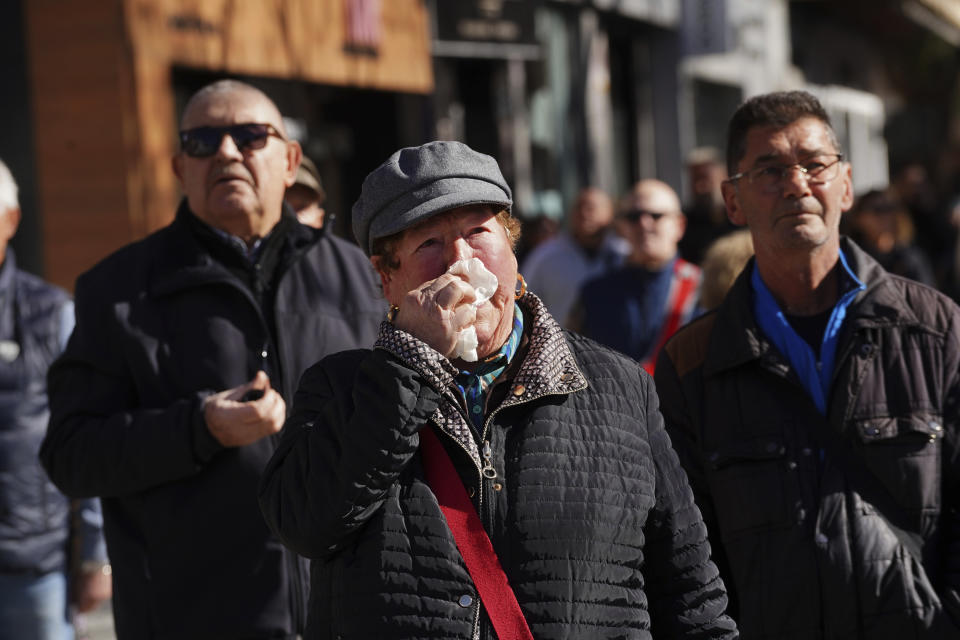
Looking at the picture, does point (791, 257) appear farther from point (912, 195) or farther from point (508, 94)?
point (912, 195)

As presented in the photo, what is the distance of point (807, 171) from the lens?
389cm

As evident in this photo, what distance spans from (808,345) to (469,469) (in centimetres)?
140

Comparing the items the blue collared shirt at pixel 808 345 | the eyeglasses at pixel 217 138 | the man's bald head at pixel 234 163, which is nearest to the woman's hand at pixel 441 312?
the blue collared shirt at pixel 808 345

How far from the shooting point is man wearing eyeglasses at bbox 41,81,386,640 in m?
3.90

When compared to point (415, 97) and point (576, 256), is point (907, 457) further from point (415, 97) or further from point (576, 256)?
point (415, 97)

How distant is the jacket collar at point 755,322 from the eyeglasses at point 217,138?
4.84 ft

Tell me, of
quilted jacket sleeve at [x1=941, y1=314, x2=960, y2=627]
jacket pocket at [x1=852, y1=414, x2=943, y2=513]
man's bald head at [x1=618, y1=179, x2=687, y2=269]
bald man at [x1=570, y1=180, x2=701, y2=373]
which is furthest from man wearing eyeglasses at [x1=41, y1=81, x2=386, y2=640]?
man's bald head at [x1=618, y1=179, x2=687, y2=269]

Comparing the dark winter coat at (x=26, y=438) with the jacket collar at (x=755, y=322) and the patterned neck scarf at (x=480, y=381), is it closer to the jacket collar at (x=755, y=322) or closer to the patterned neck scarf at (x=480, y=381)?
the jacket collar at (x=755, y=322)

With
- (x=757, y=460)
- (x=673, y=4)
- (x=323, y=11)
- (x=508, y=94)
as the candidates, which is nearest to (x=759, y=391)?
(x=757, y=460)

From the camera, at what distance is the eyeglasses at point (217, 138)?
4.29 m

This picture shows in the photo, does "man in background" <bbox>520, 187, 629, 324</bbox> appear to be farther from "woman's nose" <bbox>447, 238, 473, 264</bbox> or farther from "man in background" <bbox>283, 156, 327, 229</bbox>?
"woman's nose" <bbox>447, 238, 473, 264</bbox>

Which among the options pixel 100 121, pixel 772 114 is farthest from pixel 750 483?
pixel 100 121

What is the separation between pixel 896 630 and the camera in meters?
3.51

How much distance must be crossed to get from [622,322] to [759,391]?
3627mm
